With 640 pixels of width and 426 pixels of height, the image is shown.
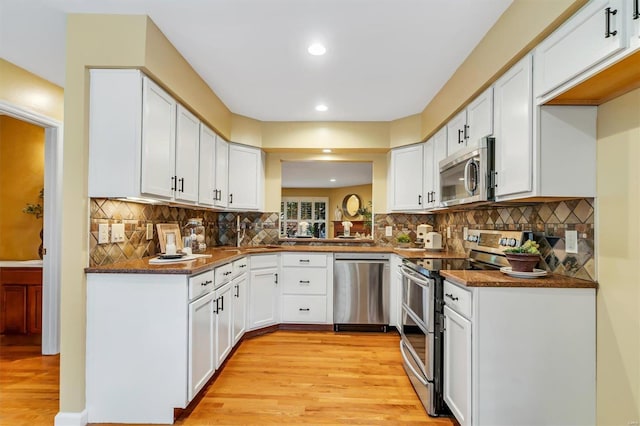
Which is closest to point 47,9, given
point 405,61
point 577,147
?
point 405,61

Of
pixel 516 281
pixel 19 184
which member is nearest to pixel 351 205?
pixel 19 184

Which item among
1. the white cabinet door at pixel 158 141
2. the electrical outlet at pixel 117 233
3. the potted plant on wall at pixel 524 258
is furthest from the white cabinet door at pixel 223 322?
the potted plant on wall at pixel 524 258

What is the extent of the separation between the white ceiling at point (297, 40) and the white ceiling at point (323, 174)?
2492 millimetres

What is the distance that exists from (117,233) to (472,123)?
262cm

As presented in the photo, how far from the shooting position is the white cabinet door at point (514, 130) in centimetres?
179

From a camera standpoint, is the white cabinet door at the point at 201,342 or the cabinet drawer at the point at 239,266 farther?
the cabinet drawer at the point at 239,266

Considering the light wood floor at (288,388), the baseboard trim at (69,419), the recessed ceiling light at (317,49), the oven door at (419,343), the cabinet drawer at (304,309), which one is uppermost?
the recessed ceiling light at (317,49)

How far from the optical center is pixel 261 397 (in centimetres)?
231

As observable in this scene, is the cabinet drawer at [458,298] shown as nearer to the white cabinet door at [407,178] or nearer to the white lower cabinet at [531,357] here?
the white lower cabinet at [531,357]

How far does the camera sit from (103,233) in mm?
2170

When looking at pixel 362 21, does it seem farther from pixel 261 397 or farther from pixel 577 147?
pixel 261 397

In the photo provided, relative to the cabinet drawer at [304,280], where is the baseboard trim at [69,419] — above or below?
below

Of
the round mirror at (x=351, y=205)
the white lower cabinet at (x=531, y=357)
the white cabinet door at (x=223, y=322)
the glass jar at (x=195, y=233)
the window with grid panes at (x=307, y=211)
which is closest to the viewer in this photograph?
the white lower cabinet at (x=531, y=357)

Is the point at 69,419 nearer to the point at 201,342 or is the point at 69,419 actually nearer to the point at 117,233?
the point at 201,342
